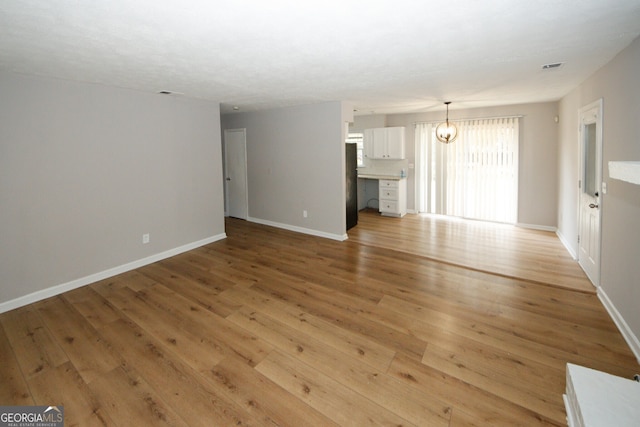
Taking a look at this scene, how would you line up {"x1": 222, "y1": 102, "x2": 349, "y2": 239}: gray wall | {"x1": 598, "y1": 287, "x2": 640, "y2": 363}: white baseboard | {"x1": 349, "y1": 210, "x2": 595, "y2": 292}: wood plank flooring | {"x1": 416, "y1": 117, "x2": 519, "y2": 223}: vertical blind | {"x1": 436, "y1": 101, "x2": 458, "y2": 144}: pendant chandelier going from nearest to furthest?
{"x1": 598, "y1": 287, "x2": 640, "y2": 363}: white baseboard
{"x1": 349, "y1": 210, "x2": 595, "y2": 292}: wood plank flooring
{"x1": 222, "y1": 102, "x2": 349, "y2": 239}: gray wall
{"x1": 416, "y1": 117, "x2": 519, "y2": 223}: vertical blind
{"x1": 436, "y1": 101, "x2": 458, "y2": 144}: pendant chandelier

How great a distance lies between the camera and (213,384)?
81.7 inches

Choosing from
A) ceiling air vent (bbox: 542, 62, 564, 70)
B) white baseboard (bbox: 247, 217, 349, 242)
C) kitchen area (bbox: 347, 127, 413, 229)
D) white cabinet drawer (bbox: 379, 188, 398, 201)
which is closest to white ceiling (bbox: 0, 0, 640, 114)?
ceiling air vent (bbox: 542, 62, 564, 70)

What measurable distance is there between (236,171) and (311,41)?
16.0ft

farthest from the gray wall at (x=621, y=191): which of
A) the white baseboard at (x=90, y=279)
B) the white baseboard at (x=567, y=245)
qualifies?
the white baseboard at (x=90, y=279)

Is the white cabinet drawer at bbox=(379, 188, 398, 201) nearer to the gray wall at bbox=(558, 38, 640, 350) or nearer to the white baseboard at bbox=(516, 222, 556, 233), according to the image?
the white baseboard at bbox=(516, 222, 556, 233)

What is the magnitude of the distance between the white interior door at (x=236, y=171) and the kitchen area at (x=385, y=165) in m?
2.55

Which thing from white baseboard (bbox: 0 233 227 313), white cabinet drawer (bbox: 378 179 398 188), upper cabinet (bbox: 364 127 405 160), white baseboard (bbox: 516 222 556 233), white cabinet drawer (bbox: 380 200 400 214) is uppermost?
upper cabinet (bbox: 364 127 405 160)

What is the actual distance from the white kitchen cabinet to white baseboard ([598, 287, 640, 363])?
13.6 ft

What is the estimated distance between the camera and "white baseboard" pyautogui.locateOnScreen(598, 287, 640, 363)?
231cm

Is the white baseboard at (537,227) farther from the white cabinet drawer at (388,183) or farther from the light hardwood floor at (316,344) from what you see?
the white cabinet drawer at (388,183)

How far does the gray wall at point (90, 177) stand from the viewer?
312cm

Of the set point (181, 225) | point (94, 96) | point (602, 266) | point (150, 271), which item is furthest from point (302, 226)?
point (602, 266)

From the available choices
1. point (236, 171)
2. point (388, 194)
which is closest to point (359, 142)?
point (388, 194)

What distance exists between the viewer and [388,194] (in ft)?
23.5
